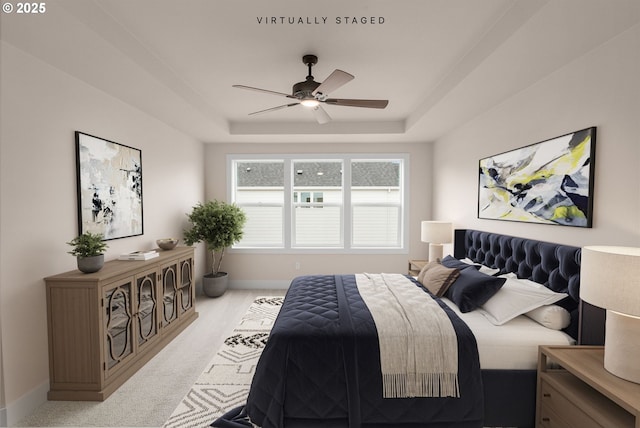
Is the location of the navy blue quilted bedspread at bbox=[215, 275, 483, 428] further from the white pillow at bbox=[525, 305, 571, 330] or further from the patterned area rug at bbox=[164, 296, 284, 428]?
the white pillow at bbox=[525, 305, 571, 330]

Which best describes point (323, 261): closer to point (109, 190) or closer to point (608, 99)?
point (109, 190)

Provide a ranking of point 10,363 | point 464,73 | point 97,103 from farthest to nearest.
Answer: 1. point 97,103
2. point 464,73
3. point 10,363

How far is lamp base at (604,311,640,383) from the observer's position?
1.40m

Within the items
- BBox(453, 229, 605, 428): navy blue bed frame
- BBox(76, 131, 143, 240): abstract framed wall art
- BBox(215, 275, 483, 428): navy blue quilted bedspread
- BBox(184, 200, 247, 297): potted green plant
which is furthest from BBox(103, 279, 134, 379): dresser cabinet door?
BBox(453, 229, 605, 428): navy blue bed frame

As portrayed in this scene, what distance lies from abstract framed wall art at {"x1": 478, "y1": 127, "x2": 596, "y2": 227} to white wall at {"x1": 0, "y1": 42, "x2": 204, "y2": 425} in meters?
3.83

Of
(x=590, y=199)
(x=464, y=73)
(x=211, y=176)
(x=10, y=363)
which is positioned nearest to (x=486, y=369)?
(x=590, y=199)

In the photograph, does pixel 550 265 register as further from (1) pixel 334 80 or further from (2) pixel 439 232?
(1) pixel 334 80

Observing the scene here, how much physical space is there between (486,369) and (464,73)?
2248 millimetres

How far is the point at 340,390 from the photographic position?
1792 mm

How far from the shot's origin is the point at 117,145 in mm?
2873

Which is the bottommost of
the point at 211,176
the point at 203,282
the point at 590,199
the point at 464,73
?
the point at 203,282

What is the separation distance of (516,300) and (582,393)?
25.1 inches

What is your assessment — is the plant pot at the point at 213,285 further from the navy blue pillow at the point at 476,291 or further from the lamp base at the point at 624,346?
the lamp base at the point at 624,346

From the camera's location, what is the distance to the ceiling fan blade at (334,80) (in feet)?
6.48
